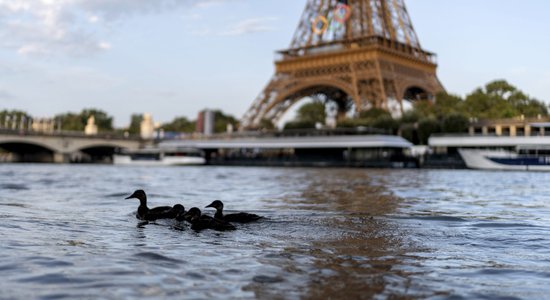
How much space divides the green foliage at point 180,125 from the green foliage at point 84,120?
14.5m

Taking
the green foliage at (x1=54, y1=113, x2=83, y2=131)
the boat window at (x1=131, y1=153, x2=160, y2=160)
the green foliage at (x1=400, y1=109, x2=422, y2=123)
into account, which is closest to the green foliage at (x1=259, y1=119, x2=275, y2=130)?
the boat window at (x1=131, y1=153, x2=160, y2=160)

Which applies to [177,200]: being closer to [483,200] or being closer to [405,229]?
[405,229]

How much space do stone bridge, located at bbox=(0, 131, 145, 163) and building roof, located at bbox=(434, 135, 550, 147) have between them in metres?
51.3

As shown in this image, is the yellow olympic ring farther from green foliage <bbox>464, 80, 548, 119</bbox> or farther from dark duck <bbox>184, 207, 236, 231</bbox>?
dark duck <bbox>184, 207, 236, 231</bbox>

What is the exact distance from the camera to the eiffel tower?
70.3m

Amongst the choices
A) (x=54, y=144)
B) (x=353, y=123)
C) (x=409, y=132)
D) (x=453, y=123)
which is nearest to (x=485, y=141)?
(x=453, y=123)

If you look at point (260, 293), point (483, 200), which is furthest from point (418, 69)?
point (260, 293)

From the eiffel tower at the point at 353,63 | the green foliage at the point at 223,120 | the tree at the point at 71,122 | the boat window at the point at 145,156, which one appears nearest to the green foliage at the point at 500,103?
the eiffel tower at the point at 353,63

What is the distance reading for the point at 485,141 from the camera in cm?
5856

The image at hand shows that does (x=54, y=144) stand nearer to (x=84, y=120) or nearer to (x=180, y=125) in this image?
(x=84, y=120)

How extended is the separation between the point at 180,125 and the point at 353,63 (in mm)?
75471

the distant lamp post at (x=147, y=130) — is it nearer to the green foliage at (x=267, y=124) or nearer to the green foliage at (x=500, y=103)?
the green foliage at (x=267, y=124)

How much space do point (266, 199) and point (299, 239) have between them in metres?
8.11

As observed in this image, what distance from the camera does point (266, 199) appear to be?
55.1 feet
